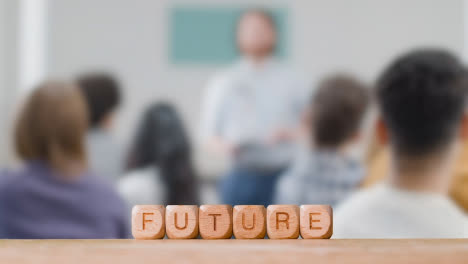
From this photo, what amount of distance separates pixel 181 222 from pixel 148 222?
0.10 feet

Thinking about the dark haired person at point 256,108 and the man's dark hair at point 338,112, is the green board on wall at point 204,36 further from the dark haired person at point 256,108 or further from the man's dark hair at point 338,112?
the man's dark hair at point 338,112

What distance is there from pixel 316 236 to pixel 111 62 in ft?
13.5

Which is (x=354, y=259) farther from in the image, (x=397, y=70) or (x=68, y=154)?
(x=68, y=154)

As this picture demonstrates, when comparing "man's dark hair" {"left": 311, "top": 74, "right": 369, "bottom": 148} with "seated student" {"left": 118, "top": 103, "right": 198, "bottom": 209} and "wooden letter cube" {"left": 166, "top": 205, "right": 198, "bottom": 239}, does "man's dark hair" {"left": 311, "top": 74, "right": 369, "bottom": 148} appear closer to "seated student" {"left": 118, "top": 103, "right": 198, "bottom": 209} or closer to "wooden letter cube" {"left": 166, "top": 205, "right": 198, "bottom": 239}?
"seated student" {"left": 118, "top": 103, "right": 198, "bottom": 209}

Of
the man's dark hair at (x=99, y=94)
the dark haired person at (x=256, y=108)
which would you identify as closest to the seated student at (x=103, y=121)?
the man's dark hair at (x=99, y=94)

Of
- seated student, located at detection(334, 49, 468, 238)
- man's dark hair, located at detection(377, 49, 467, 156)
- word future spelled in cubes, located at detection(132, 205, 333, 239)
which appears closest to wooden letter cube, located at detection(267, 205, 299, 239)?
word future spelled in cubes, located at detection(132, 205, 333, 239)

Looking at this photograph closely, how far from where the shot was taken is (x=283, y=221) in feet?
1.74

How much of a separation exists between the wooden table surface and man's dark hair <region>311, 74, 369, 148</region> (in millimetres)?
1118

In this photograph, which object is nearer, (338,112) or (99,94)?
(338,112)

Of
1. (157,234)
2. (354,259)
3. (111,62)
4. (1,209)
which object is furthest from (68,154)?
(111,62)

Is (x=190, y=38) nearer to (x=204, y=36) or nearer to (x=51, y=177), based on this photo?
(x=204, y=36)

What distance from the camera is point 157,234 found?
53cm

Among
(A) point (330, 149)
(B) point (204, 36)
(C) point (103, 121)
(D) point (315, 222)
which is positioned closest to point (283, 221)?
(D) point (315, 222)

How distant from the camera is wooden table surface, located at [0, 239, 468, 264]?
1.53ft
